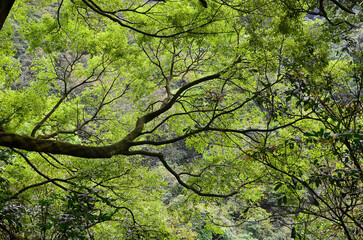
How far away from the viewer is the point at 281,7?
3.96 meters

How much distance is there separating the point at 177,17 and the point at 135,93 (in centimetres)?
258

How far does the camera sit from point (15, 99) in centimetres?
553

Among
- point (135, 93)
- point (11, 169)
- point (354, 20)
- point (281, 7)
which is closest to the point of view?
point (354, 20)

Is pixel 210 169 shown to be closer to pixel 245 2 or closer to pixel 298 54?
pixel 298 54

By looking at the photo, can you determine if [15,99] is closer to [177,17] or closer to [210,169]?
[177,17]

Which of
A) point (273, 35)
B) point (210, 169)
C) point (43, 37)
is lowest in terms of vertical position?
point (210, 169)

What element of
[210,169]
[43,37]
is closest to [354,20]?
[210,169]

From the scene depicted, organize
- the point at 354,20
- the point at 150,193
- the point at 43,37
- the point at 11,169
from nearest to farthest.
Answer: the point at 354,20, the point at 43,37, the point at 11,169, the point at 150,193

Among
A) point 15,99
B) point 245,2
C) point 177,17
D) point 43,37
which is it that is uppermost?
point 43,37

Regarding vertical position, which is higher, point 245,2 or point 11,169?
point 245,2

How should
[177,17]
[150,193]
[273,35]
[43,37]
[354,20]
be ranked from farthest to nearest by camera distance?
[150,193] < [43,37] < [177,17] < [273,35] < [354,20]

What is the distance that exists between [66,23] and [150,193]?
4224 millimetres

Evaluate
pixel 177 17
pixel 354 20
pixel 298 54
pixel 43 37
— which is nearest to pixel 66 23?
pixel 43 37

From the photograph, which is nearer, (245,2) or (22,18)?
(245,2)
